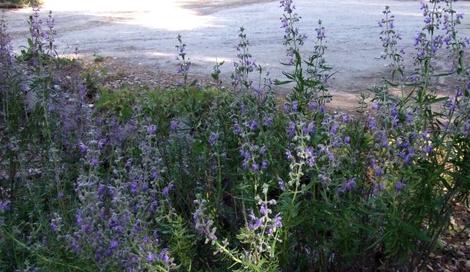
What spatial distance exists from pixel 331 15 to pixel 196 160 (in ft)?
30.8

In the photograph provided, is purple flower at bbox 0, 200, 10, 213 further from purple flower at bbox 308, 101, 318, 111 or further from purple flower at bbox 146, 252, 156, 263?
purple flower at bbox 308, 101, 318, 111

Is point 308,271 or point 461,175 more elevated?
point 461,175

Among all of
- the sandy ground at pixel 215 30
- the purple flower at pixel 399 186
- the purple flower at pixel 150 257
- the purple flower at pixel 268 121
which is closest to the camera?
the purple flower at pixel 150 257

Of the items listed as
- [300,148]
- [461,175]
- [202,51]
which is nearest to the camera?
[300,148]

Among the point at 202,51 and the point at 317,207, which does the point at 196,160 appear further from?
the point at 202,51

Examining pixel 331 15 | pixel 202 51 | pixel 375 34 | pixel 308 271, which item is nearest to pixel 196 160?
pixel 308 271

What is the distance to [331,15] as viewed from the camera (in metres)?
12.3

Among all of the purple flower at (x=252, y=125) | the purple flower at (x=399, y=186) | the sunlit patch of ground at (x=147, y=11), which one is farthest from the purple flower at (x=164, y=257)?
the sunlit patch of ground at (x=147, y=11)

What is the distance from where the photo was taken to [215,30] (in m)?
11.2

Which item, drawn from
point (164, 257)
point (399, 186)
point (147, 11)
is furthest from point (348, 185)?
point (147, 11)

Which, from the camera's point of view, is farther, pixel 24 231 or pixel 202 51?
pixel 202 51

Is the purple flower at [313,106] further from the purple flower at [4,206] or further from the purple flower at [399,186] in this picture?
the purple flower at [4,206]

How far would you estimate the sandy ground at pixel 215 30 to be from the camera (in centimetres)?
816

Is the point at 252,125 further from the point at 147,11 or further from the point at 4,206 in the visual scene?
the point at 147,11
